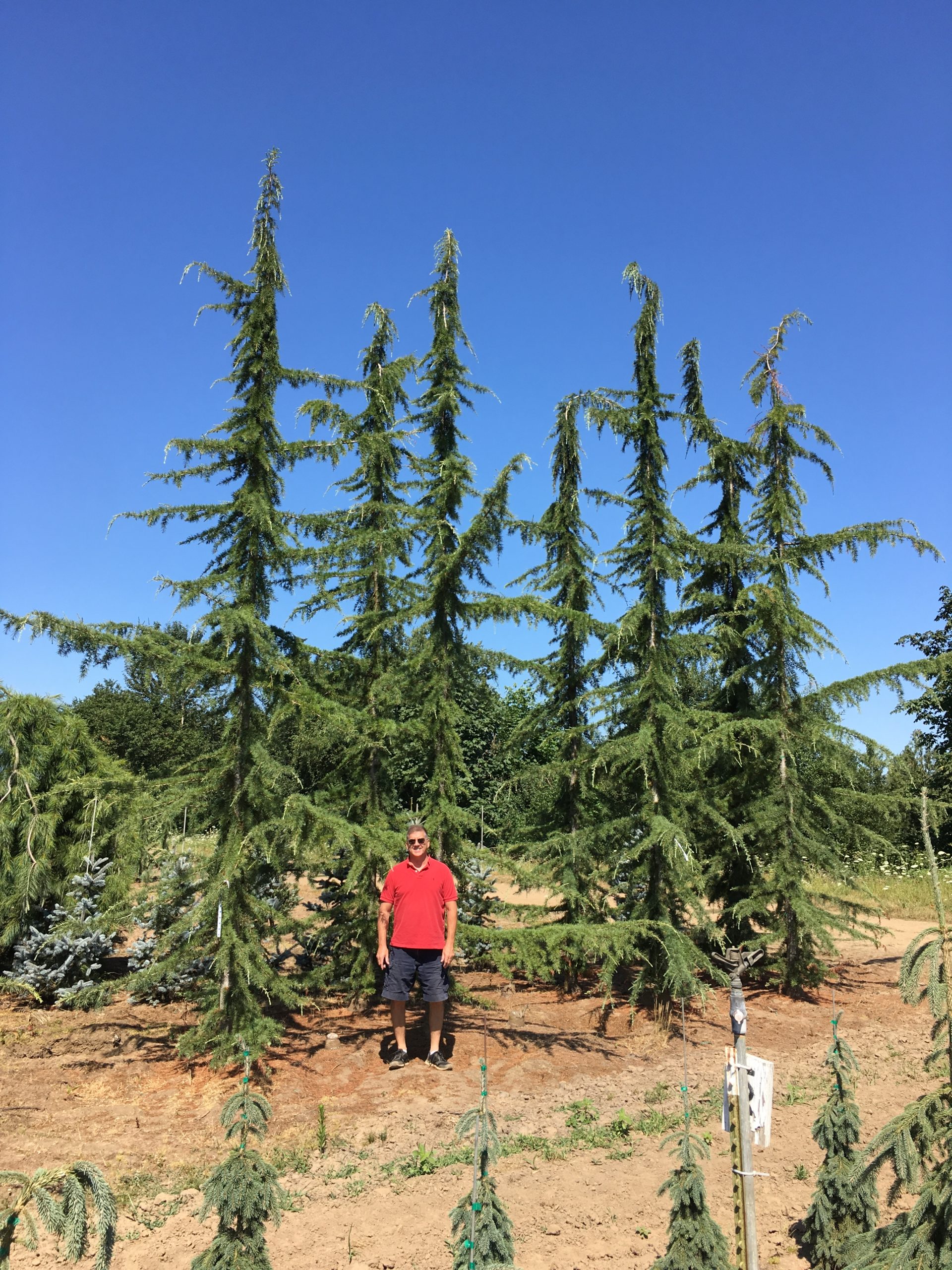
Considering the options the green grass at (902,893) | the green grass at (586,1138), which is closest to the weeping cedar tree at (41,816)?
the green grass at (586,1138)

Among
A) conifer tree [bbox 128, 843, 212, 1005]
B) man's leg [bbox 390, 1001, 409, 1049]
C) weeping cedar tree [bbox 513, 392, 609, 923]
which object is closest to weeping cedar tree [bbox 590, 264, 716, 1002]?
weeping cedar tree [bbox 513, 392, 609, 923]

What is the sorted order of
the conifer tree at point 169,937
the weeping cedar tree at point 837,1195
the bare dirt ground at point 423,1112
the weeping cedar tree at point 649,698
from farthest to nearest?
the weeping cedar tree at point 649,698
the conifer tree at point 169,937
the bare dirt ground at point 423,1112
the weeping cedar tree at point 837,1195

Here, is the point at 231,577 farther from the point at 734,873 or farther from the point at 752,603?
the point at 734,873

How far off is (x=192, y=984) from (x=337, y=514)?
546 cm

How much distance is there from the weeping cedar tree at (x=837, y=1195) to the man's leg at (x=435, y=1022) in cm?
367

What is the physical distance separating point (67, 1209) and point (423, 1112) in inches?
193

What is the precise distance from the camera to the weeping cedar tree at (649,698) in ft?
Result: 30.2

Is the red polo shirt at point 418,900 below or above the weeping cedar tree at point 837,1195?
above

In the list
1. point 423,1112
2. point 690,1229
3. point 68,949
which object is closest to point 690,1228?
point 690,1229

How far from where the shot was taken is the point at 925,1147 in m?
2.95

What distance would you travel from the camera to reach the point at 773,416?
10.9 m

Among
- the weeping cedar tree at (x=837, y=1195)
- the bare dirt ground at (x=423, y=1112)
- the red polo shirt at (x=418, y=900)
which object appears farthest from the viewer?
the red polo shirt at (x=418, y=900)

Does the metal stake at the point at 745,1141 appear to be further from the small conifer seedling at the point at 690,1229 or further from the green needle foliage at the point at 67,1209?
the green needle foliage at the point at 67,1209

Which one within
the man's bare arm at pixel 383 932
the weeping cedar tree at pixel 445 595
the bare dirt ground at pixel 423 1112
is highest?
the weeping cedar tree at pixel 445 595
